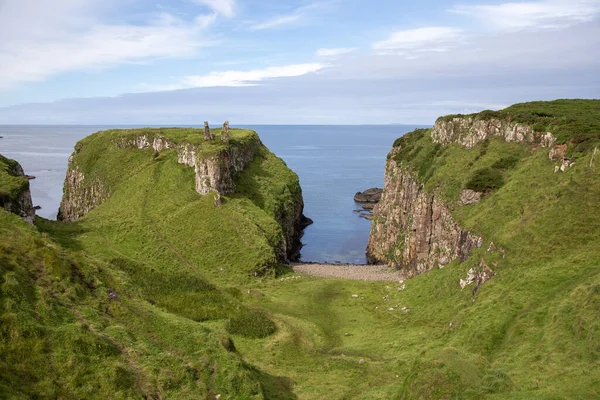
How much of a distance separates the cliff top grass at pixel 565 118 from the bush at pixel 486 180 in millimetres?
8773

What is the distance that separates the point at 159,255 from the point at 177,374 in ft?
166

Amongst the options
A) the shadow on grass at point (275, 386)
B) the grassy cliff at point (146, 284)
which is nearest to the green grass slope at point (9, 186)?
the grassy cliff at point (146, 284)

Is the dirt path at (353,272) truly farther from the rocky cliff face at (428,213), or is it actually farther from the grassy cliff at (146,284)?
the grassy cliff at (146,284)

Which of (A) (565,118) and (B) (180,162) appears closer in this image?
(A) (565,118)

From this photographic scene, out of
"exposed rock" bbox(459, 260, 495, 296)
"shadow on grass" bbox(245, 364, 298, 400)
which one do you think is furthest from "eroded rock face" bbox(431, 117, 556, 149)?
"shadow on grass" bbox(245, 364, 298, 400)

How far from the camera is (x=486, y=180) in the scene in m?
65.1

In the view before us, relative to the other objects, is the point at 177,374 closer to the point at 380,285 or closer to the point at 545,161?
the point at 380,285

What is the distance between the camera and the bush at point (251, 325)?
47.7 m

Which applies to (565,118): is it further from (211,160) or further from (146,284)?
(146,284)

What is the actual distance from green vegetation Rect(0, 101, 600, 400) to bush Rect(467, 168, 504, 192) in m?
2.15

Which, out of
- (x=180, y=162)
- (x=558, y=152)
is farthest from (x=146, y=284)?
(x=558, y=152)

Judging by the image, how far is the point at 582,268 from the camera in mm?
39812

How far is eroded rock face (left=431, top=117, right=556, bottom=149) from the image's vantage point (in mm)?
67125

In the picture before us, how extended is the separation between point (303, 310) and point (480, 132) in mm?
43611
